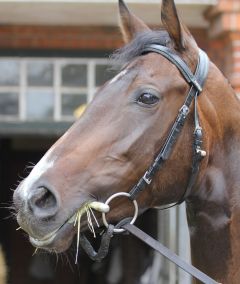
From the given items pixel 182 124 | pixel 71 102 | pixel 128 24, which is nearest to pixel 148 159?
pixel 182 124

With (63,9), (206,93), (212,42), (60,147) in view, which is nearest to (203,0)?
(212,42)

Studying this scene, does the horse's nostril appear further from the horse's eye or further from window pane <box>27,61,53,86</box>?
window pane <box>27,61,53,86</box>

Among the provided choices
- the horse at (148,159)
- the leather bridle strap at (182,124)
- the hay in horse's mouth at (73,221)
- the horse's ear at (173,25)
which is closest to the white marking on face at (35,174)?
the horse at (148,159)

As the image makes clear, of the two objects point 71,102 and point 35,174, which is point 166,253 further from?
point 71,102

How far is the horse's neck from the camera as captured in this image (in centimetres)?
232

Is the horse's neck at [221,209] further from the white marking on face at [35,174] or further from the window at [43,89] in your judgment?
the window at [43,89]

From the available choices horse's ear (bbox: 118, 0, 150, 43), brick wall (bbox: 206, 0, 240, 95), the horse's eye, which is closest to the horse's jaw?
the horse's eye

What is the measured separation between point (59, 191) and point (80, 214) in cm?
10

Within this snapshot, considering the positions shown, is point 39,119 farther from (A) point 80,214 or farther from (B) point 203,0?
(A) point 80,214

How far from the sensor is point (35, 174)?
6.82 ft

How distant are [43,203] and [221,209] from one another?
0.62m

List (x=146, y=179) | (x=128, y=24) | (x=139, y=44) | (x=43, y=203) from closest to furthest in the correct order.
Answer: (x=43, y=203)
(x=146, y=179)
(x=139, y=44)
(x=128, y=24)

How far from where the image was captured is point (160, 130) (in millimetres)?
2205

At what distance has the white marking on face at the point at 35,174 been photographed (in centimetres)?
206
